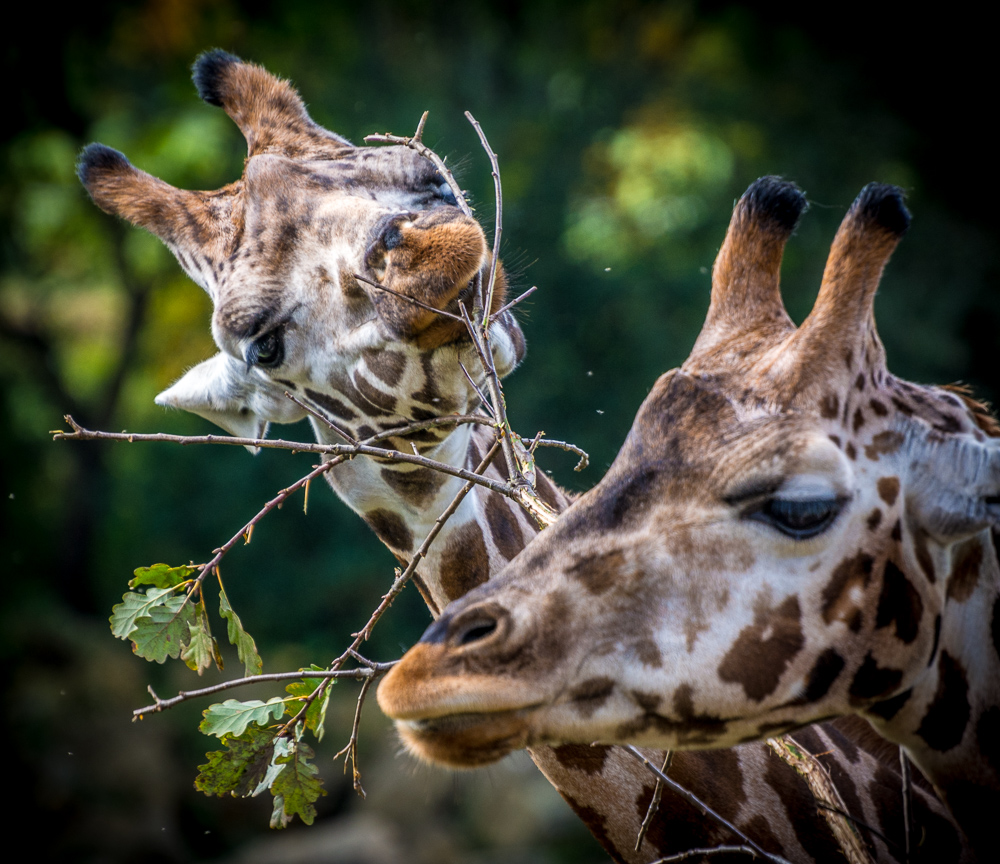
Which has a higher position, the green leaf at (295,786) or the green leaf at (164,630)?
the green leaf at (164,630)

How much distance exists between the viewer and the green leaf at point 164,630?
203 cm

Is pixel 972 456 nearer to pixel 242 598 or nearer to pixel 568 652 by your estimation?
pixel 568 652

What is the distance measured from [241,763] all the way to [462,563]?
0.70 m

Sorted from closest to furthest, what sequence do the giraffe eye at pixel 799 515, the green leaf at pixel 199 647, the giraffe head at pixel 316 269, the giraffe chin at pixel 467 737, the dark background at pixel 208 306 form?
the giraffe chin at pixel 467 737, the giraffe eye at pixel 799 515, the green leaf at pixel 199 647, the giraffe head at pixel 316 269, the dark background at pixel 208 306

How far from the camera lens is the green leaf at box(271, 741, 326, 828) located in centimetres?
194

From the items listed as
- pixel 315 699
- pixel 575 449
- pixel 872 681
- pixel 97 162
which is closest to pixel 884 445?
pixel 872 681

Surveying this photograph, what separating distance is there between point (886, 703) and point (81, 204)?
36.9ft

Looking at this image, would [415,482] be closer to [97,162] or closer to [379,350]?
[379,350]

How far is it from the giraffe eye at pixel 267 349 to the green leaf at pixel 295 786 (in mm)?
960

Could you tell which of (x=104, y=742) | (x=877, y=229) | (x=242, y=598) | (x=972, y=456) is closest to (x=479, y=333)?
(x=877, y=229)

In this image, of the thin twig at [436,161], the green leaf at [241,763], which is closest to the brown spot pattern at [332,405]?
the thin twig at [436,161]

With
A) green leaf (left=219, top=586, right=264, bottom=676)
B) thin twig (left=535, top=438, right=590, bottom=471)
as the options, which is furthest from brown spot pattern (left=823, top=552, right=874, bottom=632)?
green leaf (left=219, top=586, right=264, bottom=676)

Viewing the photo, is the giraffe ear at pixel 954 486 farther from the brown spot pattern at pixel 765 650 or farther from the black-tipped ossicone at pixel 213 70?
the black-tipped ossicone at pixel 213 70

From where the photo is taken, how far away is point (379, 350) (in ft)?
7.66
